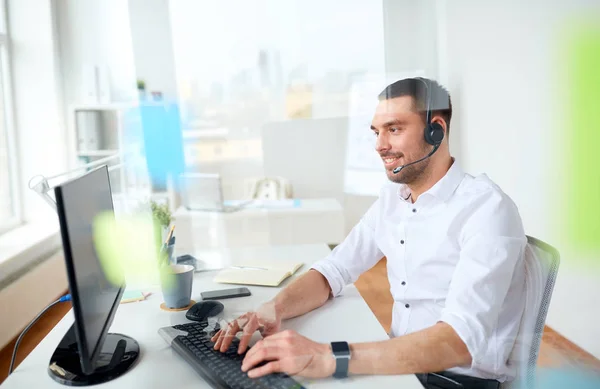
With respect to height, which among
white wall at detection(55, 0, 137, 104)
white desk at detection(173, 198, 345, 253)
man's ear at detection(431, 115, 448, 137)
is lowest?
white desk at detection(173, 198, 345, 253)

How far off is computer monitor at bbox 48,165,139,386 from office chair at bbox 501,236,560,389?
64 centimetres

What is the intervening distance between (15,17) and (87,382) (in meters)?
3.13

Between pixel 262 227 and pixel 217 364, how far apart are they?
37.3 inches

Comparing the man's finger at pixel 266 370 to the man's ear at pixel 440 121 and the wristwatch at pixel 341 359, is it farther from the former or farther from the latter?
the man's ear at pixel 440 121

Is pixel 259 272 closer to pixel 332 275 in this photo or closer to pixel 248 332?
pixel 332 275

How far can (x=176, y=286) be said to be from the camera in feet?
3.53

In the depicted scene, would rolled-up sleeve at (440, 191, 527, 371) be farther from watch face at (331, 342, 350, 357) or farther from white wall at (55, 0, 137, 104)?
white wall at (55, 0, 137, 104)

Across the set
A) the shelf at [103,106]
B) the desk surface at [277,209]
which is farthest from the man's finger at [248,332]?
the shelf at [103,106]

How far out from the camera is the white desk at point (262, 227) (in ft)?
5.41

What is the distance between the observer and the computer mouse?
1.02 metres

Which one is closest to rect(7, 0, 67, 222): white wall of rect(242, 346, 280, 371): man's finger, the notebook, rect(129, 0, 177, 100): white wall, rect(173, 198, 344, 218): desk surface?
rect(129, 0, 177, 100): white wall

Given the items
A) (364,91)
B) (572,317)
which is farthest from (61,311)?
(572,317)

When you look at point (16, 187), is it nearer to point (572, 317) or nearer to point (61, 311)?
point (61, 311)

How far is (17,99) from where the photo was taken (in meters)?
3.13
